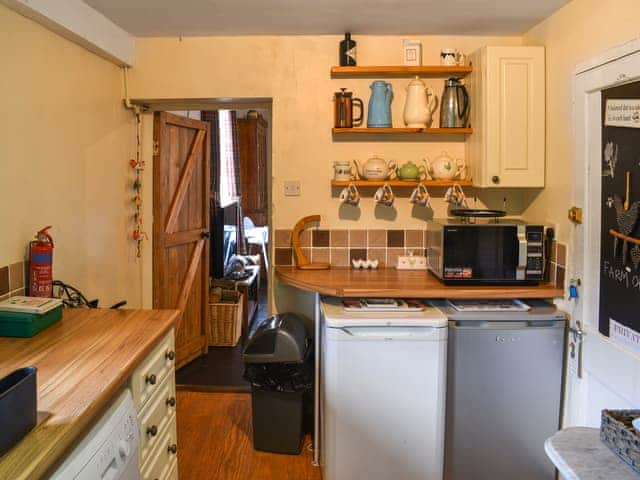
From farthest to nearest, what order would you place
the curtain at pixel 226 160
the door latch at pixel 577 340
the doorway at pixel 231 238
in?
the curtain at pixel 226 160 < the doorway at pixel 231 238 < the door latch at pixel 577 340

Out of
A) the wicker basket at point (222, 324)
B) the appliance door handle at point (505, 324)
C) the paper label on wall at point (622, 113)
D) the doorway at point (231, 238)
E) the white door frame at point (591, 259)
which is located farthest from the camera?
the wicker basket at point (222, 324)

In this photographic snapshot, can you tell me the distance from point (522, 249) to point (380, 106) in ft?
3.40

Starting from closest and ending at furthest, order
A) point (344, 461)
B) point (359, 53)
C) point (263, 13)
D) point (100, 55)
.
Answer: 1. point (344, 461)
2. point (263, 13)
3. point (100, 55)
4. point (359, 53)

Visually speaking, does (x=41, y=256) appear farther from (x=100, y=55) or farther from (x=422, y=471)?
(x=422, y=471)

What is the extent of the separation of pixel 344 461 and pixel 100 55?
230 centimetres

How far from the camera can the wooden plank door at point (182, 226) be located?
329 centimetres

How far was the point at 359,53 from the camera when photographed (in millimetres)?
2887

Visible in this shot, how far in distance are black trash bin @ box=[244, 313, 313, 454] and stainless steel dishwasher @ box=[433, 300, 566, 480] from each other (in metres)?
0.76

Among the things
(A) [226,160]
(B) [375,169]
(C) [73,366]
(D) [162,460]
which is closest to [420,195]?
(B) [375,169]

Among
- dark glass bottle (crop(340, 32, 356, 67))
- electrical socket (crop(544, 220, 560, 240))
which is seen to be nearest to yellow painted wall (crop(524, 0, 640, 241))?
electrical socket (crop(544, 220, 560, 240))

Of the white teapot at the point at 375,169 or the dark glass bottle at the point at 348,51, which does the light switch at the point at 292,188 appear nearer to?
the white teapot at the point at 375,169

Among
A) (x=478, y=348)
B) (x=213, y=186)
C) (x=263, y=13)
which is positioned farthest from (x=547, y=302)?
(x=213, y=186)

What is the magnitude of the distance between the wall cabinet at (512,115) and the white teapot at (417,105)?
29 cm

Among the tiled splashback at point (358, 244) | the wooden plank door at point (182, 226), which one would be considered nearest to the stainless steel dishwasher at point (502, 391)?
the tiled splashback at point (358, 244)
